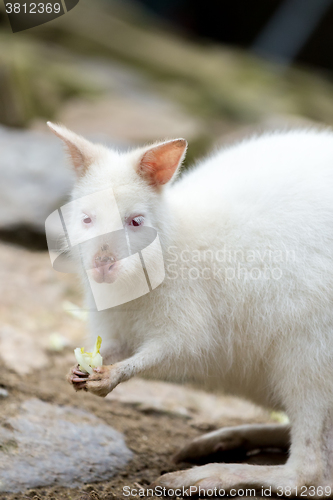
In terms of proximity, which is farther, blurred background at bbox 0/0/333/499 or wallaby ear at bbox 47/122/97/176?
blurred background at bbox 0/0/333/499

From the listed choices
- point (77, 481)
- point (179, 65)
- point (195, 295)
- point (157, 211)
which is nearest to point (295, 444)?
point (195, 295)

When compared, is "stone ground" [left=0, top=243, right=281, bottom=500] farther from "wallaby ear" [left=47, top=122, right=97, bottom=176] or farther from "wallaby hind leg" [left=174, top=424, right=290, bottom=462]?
"wallaby ear" [left=47, top=122, right=97, bottom=176]

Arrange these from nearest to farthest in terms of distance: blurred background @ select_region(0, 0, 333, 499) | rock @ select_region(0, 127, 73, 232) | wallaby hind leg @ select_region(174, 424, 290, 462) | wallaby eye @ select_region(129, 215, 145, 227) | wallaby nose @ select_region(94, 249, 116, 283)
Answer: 1. wallaby nose @ select_region(94, 249, 116, 283)
2. wallaby eye @ select_region(129, 215, 145, 227)
3. wallaby hind leg @ select_region(174, 424, 290, 462)
4. blurred background @ select_region(0, 0, 333, 499)
5. rock @ select_region(0, 127, 73, 232)

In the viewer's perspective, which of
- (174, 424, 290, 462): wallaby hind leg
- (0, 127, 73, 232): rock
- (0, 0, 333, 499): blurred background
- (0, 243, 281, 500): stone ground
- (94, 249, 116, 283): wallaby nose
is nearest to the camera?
(94, 249, 116, 283): wallaby nose

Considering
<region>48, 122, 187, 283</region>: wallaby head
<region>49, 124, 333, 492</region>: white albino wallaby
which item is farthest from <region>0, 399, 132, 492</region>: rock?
<region>48, 122, 187, 283</region>: wallaby head

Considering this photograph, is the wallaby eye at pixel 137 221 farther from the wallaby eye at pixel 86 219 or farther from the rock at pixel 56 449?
the rock at pixel 56 449

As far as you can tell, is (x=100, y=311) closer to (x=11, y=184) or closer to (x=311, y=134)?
(x=311, y=134)
